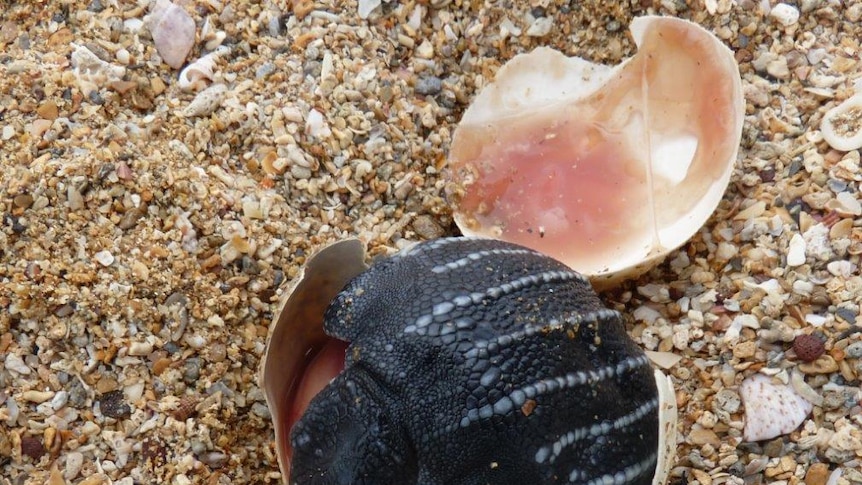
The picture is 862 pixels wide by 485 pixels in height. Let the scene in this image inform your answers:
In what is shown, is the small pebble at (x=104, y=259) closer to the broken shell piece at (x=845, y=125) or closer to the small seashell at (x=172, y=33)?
the small seashell at (x=172, y=33)

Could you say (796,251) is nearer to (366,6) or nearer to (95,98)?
(366,6)

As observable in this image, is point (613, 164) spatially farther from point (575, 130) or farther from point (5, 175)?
point (5, 175)

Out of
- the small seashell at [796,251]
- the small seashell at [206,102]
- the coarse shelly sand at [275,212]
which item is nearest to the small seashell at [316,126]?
the coarse shelly sand at [275,212]

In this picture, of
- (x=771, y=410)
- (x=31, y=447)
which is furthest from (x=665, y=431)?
(x=31, y=447)

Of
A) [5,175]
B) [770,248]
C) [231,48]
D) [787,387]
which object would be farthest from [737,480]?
[5,175]

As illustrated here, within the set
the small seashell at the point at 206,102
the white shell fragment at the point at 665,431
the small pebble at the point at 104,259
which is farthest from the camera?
the small seashell at the point at 206,102

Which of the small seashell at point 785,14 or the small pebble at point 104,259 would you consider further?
the small seashell at point 785,14

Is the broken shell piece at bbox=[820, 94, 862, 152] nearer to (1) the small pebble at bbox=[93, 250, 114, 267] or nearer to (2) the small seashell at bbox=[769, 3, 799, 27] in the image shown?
(2) the small seashell at bbox=[769, 3, 799, 27]
